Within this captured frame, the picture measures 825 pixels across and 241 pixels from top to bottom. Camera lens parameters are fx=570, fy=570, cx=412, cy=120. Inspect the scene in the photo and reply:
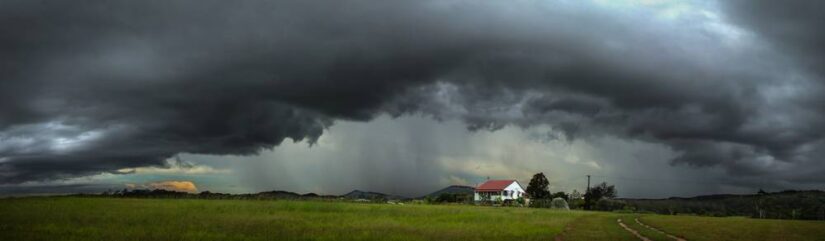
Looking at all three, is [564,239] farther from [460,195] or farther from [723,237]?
[460,195]

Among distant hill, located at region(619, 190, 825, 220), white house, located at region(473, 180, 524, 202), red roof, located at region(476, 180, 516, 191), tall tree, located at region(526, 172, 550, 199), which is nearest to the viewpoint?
distant hill, located at region(619, 190, 825, 220)

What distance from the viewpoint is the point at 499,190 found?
148 meters

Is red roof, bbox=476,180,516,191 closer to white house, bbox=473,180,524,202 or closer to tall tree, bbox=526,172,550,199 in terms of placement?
white house, bbox=473,180,524,202

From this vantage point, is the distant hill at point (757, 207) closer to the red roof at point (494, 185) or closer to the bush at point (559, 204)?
the bush at point (559, 204)

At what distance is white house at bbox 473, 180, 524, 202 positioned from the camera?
147 m

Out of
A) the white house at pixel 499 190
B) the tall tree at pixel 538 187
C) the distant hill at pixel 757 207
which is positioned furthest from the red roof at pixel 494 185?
the distant hill at pixel 757 207

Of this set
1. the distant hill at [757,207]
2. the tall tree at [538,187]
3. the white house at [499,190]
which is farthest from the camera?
the white house at [499,190]

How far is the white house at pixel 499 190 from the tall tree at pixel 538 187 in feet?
19.8

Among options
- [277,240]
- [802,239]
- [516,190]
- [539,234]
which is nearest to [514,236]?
[539,234]

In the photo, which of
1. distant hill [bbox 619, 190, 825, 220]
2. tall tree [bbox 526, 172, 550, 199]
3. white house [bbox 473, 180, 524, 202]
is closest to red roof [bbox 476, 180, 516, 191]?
white house [bbox 473, 180, 524, 202]

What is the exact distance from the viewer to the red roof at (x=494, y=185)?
14900cm

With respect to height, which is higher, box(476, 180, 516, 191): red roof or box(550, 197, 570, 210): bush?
box(476, 180, 516, 191): red roof

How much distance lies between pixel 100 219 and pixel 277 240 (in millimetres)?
17261

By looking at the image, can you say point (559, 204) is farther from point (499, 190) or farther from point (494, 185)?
point (494, 185)
